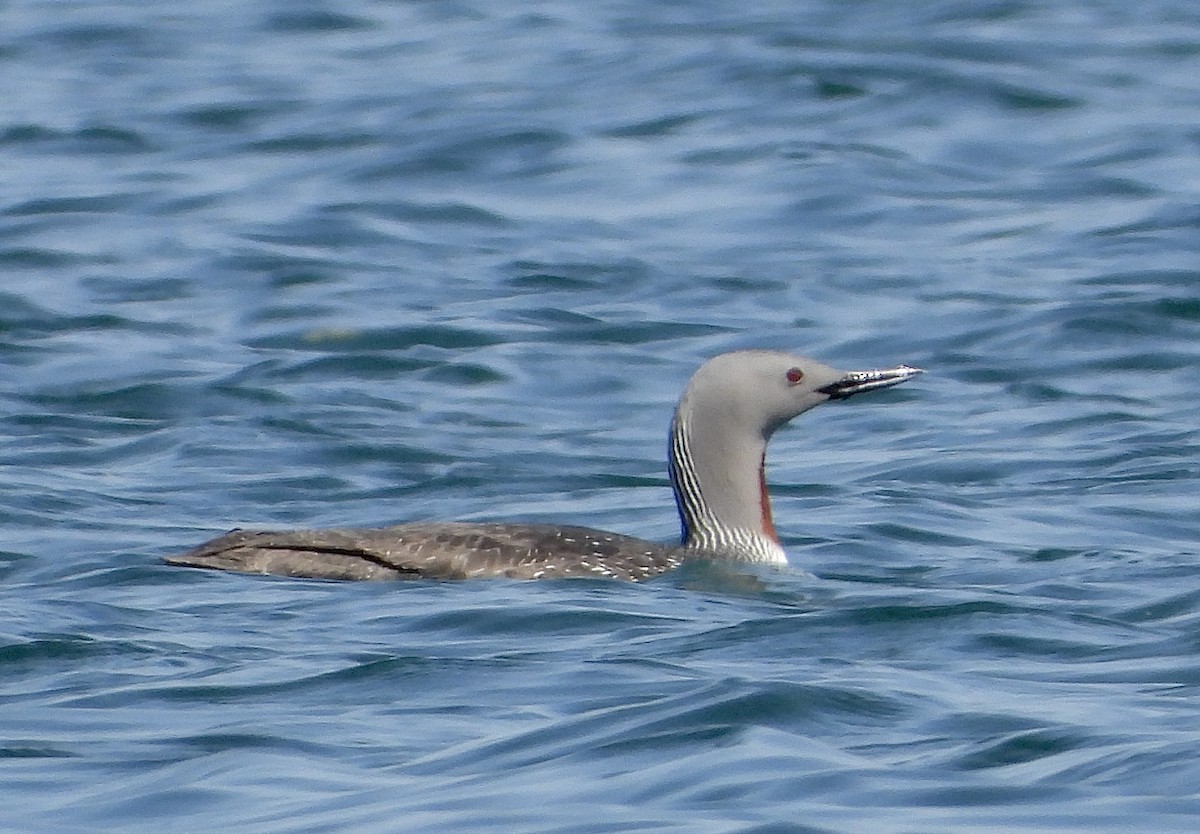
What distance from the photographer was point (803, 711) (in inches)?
292

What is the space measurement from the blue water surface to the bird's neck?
252mm

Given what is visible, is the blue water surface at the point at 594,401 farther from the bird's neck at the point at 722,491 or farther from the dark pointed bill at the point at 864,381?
the dark pointed bill at the point at 864,381

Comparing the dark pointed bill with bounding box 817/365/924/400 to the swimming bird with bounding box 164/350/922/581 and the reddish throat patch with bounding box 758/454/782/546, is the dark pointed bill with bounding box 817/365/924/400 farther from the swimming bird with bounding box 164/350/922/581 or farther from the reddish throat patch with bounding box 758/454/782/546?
the reddish throat patch with bounding box 758/454/782/546

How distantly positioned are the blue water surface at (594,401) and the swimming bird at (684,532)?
0.12m

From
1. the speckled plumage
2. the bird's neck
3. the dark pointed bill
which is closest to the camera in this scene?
the speckled plumage

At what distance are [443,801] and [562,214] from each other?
1033 centimetres

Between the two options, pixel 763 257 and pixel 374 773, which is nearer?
pixel 374 773

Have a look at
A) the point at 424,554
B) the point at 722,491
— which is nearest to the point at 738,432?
the point at 722,491

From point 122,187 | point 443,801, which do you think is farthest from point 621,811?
point 122,187

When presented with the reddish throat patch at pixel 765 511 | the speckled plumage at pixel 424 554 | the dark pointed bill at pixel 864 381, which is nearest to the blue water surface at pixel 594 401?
the speckled plumage at pixel 424 554

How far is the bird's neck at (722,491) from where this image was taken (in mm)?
10047

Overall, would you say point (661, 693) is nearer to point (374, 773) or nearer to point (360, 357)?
point (374, 773)

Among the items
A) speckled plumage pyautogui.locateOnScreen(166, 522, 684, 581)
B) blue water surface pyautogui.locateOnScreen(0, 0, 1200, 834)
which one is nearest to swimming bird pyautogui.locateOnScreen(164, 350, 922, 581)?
speckled plumage pyautogui.locateOnScreen(166, 522, 684, 581)

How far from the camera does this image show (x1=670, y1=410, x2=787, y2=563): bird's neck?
1005 cm
